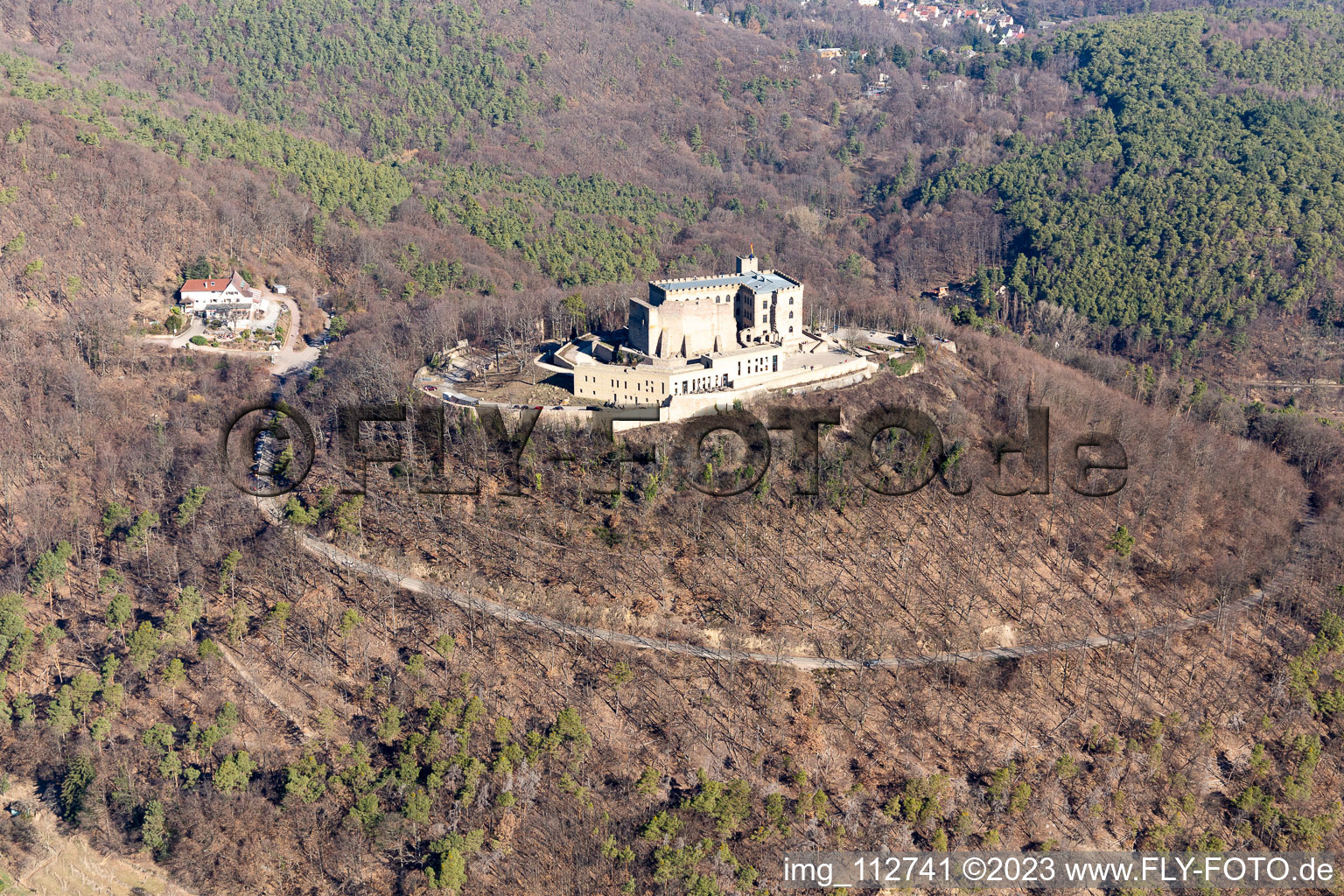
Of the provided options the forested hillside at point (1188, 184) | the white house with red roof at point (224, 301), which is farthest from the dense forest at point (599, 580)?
the white house with red roof at point (224, 301)

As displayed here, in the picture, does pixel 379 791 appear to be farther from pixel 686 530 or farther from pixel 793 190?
pixel 793 190

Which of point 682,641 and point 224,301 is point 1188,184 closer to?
point 682,641

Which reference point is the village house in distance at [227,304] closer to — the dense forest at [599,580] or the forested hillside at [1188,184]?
the dense forest at [599,580]

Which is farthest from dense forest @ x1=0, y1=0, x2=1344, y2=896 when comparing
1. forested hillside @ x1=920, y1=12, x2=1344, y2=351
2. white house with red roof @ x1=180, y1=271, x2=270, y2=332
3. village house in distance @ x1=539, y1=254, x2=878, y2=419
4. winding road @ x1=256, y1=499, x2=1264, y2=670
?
village house in distance @ x1=539, y1=254, x2=878, y2=419

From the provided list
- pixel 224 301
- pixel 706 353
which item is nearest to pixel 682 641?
pixel 706 353

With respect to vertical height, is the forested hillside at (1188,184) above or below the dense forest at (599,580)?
above

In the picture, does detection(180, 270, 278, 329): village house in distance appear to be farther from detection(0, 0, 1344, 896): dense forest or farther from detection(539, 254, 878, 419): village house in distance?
detection(539, 254, 878, 419): village house in distance

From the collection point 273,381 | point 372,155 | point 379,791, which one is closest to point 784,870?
point 379,791
